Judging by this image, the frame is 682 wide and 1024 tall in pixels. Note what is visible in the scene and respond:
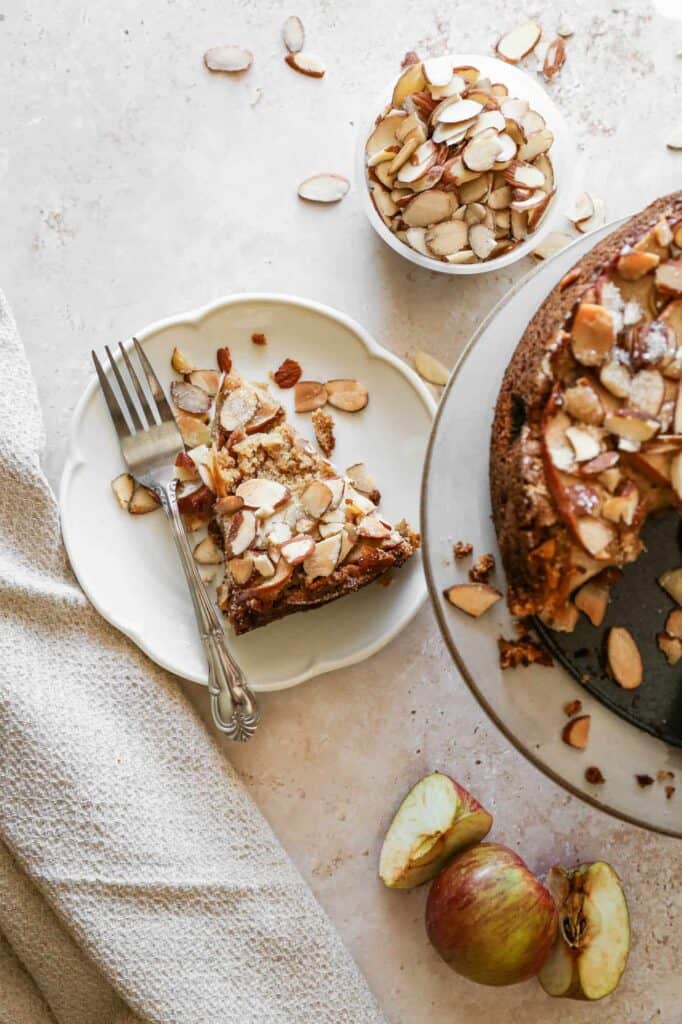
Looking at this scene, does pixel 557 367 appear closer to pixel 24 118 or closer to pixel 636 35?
pixel 636 35

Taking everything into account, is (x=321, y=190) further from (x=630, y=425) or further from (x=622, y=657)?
(x=622, y=657)

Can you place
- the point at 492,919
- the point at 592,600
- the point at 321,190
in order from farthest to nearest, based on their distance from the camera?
the point at 321,190, the point at 492,919, the point at 592,600

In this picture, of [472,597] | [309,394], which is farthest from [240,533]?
[472,597]

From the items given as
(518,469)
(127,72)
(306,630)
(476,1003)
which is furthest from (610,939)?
(127,72)

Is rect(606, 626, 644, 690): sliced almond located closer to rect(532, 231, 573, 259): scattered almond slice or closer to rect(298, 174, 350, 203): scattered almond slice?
rect(532, 231, 573, 259): scattered almond slice

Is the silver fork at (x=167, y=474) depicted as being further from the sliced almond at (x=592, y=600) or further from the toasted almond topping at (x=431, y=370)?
the sliced almond at (x=592, y=600)

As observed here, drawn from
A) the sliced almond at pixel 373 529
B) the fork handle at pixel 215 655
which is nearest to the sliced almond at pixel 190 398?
the fork handle at pixel 215 655
